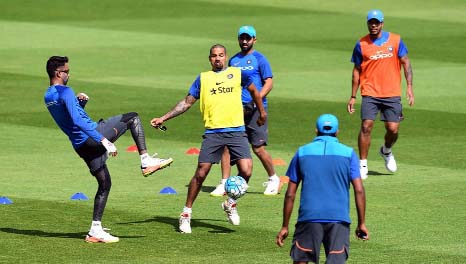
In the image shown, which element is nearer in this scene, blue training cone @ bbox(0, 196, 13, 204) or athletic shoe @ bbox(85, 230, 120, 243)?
athletic shoe @ bbox(85, 230, 120, 243)

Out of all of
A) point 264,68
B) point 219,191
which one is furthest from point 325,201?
point 219,191

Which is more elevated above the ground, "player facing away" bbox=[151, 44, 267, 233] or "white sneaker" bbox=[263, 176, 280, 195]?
"player facing away" bbox=[151, 44, 267, 233]

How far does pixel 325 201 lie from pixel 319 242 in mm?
371

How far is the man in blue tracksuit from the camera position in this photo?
37.6 ft

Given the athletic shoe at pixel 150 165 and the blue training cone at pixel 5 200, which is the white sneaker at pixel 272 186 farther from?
the blue training cone at pixel 5 200

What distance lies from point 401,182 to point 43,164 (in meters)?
5.90

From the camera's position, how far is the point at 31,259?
1400cm

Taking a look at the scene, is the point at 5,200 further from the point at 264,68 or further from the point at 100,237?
the point at 264,68

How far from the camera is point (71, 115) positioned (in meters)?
14.7

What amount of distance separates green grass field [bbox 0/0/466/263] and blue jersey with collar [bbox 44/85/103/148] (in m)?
1.27

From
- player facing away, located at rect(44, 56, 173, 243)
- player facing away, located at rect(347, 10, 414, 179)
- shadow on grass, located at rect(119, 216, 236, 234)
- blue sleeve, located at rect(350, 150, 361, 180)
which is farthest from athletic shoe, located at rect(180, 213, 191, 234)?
player facing away, located at rect(347, 10, 414, 179)

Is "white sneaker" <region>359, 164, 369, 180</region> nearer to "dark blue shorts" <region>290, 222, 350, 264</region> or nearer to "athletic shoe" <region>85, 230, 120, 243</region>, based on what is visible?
"athletic shoe" <region>85, 230, 120, 243</region>

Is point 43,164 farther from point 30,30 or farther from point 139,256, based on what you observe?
point 30,30

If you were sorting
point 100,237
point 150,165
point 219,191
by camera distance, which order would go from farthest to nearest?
point 219,191 → point 150,165 → point 100,237
